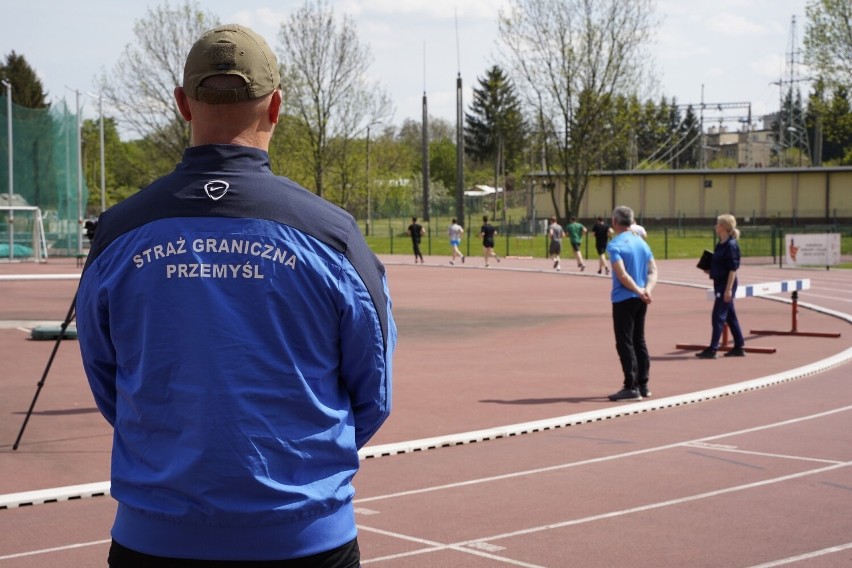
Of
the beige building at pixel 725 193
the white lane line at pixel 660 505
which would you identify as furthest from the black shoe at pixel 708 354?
the beige building at pixel 725 193

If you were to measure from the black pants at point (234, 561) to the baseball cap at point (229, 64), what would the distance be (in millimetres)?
1043

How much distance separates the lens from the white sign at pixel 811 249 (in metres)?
38.0

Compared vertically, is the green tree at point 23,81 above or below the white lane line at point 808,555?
above

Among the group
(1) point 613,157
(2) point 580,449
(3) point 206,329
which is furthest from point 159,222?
(1) point 613,157

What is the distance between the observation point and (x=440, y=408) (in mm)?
11703

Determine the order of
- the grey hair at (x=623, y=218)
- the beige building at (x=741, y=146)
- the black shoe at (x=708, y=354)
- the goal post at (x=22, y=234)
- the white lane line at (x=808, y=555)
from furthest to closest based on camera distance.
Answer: the beige building at (x=741, y=146)
the goal post at (x=22, y=234)
the black shoe at (x=708, y=354)
the grey hair at (x=623, y=218)
the white lane line at (x=808, y=555)

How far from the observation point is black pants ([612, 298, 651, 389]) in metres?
12.2

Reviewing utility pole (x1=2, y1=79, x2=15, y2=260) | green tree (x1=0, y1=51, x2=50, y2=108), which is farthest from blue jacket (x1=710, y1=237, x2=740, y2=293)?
green tree (x1=0, y1=51, x2=50, y2=108)

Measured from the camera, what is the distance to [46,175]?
54.4 meters

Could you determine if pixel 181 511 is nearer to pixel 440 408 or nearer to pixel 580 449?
pixel 580 449

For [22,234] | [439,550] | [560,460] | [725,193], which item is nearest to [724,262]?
[560,460]

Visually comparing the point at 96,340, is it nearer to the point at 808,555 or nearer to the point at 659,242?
the point at 808,555

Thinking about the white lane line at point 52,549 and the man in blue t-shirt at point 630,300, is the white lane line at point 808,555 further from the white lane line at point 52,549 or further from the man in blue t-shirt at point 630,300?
the man in blue t-shirt at point 630,300

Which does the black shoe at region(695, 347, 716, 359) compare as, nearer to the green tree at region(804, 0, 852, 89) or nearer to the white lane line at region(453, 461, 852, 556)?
the white lane line at region(453, 461, 852, 556)
